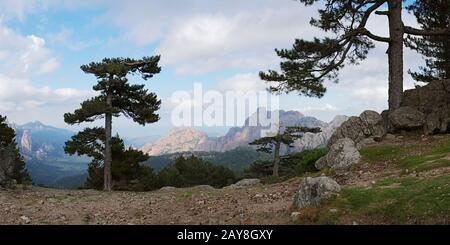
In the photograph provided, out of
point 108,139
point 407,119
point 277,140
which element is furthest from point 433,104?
point 277,140

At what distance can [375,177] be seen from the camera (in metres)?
14.0

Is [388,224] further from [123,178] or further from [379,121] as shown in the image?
[123,178]

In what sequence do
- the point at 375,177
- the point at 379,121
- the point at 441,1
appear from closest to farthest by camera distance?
the point at 375,177 < the point at 379,121 < the point at 441,1

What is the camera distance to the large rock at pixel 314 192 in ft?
36.4

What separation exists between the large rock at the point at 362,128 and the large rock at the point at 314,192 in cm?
1001

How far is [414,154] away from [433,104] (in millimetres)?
5969

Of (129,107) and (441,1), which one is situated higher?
(441,1)

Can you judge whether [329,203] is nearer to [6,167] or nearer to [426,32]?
[426,32]

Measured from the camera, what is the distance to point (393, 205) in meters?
9.84

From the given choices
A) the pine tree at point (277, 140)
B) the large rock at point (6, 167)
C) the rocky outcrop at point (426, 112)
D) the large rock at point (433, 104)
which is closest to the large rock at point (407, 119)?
the rocky outcrop at point (426, 112)

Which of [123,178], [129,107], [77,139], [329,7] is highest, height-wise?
[329,7]

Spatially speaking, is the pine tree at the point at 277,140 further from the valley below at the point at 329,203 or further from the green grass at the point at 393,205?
the green grass at the point at 393,205
